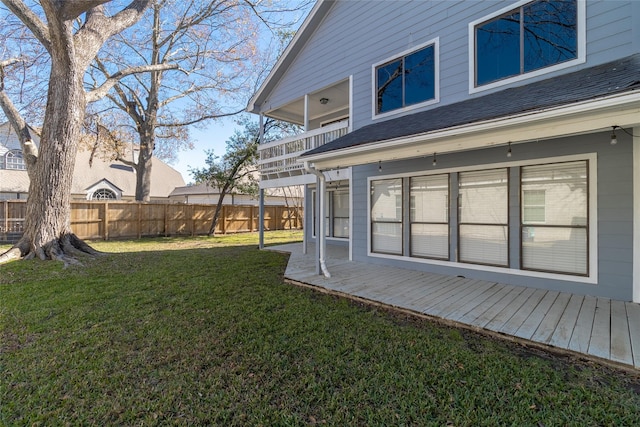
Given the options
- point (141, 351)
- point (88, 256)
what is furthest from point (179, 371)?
point (88, 256)

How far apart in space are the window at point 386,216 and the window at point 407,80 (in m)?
1.87

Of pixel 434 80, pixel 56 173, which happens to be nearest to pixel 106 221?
pixel 56 173

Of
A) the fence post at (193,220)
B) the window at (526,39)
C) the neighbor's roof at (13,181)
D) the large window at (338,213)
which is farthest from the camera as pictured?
the neighbor's roof at (13,181)

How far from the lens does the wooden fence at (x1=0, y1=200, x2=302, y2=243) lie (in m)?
11.9

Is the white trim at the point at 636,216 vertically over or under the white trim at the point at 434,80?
under

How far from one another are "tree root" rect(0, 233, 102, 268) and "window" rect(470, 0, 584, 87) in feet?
34.2

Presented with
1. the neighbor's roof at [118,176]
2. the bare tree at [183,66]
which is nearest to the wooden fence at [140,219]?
the bare tree at [183,66]

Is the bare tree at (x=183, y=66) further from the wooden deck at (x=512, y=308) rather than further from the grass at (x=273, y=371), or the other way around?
the grass at (x=273, y=371)

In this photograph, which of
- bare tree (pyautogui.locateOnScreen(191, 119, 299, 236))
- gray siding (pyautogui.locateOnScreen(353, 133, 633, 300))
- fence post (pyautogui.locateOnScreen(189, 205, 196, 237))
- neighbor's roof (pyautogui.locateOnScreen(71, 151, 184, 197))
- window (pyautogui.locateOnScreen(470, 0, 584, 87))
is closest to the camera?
gray siding (pyautogui.locateOnScreen(353, 133, 633, 300))

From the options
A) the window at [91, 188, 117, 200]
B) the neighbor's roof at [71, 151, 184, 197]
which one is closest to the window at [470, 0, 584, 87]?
the neighbor's roof at [71, 151, 184, 197]

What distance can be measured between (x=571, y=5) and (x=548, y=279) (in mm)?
4543

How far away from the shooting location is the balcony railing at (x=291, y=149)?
326 inches

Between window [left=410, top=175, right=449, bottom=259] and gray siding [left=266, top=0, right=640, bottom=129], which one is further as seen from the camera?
window [left=410, top=175, right=449, bottom=259]

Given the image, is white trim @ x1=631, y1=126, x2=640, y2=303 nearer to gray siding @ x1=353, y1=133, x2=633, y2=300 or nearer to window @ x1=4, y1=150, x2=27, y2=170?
gray siding @ x1=353, y1=133, x2=633, y2=300
